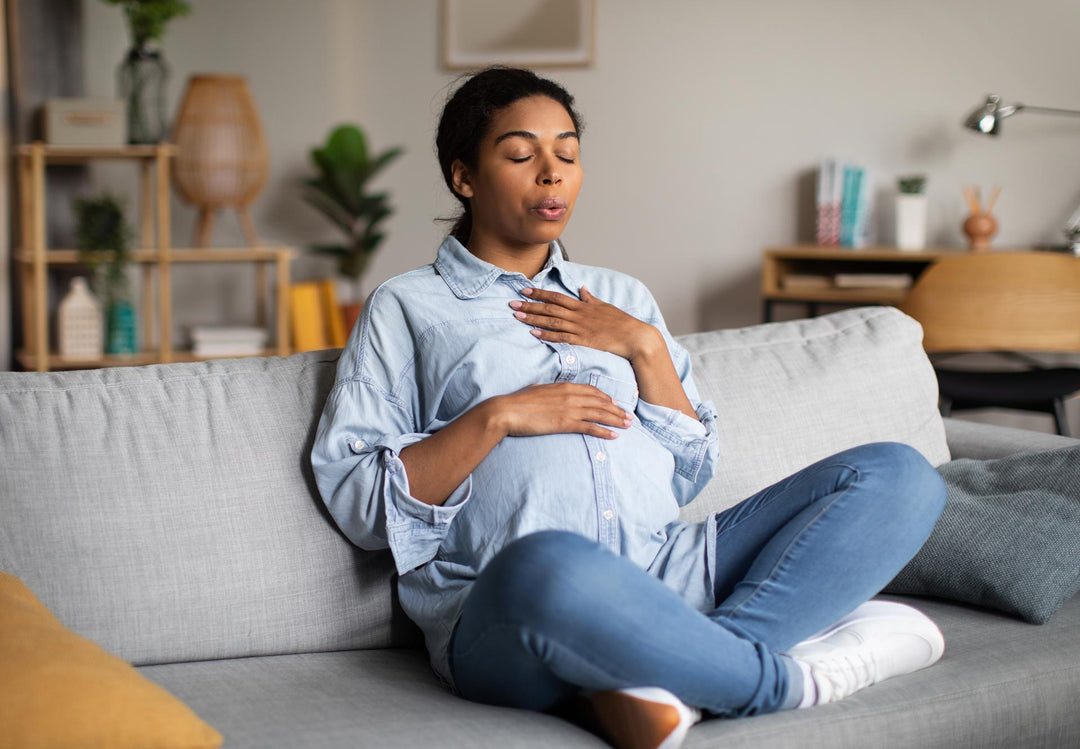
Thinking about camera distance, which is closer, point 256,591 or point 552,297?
point 256,591

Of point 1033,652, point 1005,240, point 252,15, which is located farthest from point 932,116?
point 1033,652

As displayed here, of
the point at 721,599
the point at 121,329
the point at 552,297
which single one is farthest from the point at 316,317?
the point at 721,599

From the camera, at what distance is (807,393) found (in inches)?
77.2

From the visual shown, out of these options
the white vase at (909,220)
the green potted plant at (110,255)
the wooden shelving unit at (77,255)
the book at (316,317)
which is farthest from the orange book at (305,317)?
the white vase at (909,220)

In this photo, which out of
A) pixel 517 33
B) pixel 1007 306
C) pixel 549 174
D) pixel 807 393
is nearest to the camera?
pixel 549 174

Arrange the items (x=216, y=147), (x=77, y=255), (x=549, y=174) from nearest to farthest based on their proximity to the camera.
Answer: (x=549, y=174) < (x=77, y=255) < (x=216, y=147)

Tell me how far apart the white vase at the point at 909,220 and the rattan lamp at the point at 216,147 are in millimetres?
2530

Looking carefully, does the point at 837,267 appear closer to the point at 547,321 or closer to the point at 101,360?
the point at 101,360

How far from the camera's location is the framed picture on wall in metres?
4.86

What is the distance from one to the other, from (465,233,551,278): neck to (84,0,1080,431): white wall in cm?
252

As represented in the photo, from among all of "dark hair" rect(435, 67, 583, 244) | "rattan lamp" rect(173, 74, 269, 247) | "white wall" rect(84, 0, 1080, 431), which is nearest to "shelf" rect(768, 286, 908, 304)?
"white wall" rect(84, 0, 1080, 431)

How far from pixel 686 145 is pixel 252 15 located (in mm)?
2029

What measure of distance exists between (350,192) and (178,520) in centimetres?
350

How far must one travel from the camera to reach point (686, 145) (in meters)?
4.80
